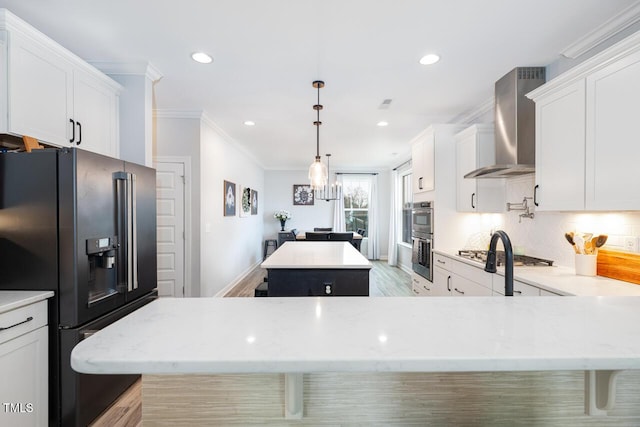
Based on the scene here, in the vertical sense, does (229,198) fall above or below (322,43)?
below

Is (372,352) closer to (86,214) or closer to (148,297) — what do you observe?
(86,214)

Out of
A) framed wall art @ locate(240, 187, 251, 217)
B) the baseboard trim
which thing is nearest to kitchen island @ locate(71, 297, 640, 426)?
the baseboard trim

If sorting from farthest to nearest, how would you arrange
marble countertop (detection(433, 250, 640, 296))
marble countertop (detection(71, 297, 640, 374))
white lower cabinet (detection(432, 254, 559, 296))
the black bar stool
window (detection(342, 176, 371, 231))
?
window (detection(342, 176, 371, 231))
the black bar stool
white lower cabinet (detection(432, 254, 559, 296))
marble countertop (detection(433, 250, 640, 296))
marble countertop (detection(71, 297, 640, 374))

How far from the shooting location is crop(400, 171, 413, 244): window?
683 cm

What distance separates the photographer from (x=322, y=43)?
2.21m

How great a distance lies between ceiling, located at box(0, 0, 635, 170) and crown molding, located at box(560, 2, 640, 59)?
5 cm

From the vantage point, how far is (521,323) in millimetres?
752

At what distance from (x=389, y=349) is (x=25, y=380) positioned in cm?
193

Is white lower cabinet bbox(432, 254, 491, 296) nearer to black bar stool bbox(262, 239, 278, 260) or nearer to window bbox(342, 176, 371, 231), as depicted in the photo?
window bbox(342, 176, 371, 231)

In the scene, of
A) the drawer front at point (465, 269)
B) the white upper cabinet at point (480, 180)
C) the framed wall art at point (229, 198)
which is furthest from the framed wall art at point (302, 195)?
the white upper cabinet at point (480, 180)

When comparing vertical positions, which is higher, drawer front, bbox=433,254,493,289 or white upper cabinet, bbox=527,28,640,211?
white upper cabinet, bbox=527,28,640,211

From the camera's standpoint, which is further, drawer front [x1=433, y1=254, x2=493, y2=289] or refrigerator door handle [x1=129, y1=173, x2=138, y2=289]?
drawer front [x1=433, y1=254, x2=493, y2=289]

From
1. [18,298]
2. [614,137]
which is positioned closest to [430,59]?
[614,137]

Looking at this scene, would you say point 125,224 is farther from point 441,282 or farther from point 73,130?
point 441,282
